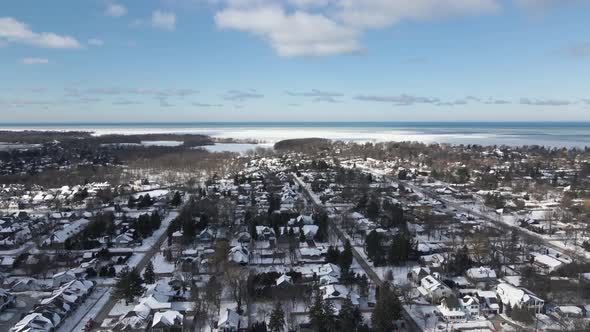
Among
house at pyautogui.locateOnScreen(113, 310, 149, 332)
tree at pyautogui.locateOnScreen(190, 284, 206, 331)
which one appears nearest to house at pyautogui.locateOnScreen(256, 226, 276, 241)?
tree at pyautogui.locateOnScreen(190, 284, 206, 331)

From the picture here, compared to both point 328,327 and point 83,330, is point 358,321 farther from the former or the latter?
Result: point 83,330

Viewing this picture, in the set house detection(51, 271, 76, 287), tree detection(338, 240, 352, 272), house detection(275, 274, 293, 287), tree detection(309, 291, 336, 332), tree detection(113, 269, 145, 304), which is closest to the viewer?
tree detection(309, 291, 336, 332)

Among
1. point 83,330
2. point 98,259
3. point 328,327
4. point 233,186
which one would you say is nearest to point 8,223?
point 98,259

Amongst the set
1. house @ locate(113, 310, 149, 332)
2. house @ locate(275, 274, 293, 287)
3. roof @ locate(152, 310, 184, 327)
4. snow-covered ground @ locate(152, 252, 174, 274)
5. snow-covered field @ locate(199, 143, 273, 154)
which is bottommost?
snow-covered ground @ locate(152, 252, 174, 274)

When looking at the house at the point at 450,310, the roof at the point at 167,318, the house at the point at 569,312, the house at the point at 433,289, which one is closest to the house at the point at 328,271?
the house at the point at 433,289

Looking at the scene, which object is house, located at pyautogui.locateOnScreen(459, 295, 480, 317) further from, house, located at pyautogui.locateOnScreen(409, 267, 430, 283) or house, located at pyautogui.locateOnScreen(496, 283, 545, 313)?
house, located at pyautogui.locateOnScreen(409, 267, 430, 283)
